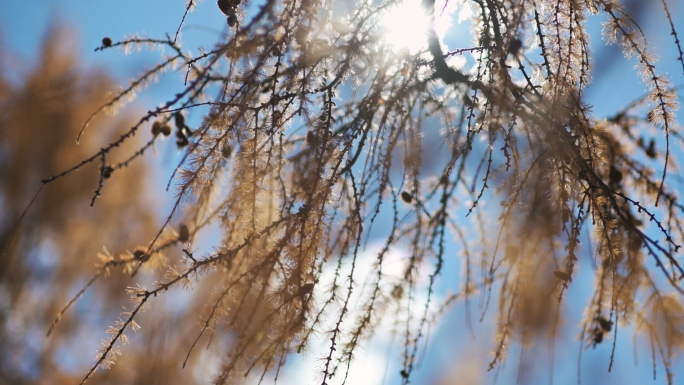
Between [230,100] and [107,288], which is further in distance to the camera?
[107,288]

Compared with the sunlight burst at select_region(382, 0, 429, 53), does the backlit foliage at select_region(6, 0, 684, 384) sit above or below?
below

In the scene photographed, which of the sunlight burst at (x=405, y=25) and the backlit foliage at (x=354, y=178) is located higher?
the sunlight burst at (x=405, y=25)

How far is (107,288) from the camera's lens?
382cm

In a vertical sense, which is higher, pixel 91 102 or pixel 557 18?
pixel 91 102

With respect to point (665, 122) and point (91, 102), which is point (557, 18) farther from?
point (91, 102)

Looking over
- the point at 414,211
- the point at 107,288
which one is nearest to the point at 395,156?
the point at 414,211

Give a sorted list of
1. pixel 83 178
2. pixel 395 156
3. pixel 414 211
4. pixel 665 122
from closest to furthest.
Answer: pixel 665 122
pixel 414 211
pixel 395 156
pixel 83 178

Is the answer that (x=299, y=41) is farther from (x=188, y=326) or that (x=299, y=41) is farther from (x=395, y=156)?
(x=188, y=326)

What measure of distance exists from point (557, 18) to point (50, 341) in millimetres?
4061

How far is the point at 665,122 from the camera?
71cm

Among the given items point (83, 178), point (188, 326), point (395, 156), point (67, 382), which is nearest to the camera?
point (395, 156)

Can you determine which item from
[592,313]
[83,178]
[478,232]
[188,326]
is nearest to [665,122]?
[592,313]

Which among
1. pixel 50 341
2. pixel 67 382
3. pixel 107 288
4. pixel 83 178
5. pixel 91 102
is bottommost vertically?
pixel 67 382

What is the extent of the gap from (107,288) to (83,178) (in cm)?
104
